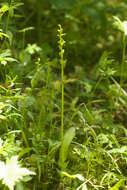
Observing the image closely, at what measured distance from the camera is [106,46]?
3.20 meters

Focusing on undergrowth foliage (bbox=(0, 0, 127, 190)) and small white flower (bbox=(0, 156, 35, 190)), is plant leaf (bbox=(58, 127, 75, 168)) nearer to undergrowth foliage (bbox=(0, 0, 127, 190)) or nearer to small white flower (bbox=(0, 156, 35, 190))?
undergrowth foliage (bbox=(0, 0, 127, 190))

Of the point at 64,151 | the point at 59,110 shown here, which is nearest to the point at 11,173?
the point at 64,151

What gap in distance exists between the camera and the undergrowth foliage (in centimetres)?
178

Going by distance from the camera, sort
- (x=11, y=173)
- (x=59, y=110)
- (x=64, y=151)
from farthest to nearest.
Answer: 1. (x=59, y=110)
2. (x=64, y=151)
3. (x=11, y=173)

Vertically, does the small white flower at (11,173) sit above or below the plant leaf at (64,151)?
above

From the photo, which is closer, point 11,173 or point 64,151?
point 11,173

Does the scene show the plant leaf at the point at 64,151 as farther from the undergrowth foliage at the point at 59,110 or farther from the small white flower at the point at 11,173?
the small white flower at the point at 11,173

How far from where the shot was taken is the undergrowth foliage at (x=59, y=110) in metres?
1.78

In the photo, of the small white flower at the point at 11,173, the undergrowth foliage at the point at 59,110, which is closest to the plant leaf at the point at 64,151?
the undergrowth foliage at the point at 59,110

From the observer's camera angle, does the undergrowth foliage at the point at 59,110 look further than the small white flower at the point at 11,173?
Yes

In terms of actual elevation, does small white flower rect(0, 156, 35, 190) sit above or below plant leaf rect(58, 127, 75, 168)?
above

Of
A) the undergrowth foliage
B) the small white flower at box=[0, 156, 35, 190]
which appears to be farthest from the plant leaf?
the small white flower at box=[0, 156, 35, 190]

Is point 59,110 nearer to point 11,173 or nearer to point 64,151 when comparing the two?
point 64,151

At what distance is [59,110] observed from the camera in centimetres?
219
